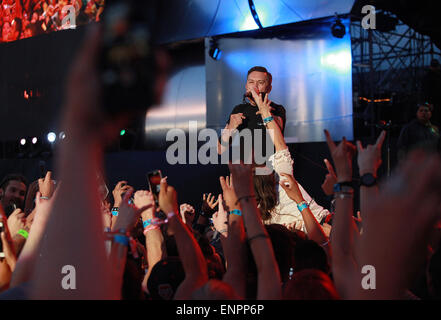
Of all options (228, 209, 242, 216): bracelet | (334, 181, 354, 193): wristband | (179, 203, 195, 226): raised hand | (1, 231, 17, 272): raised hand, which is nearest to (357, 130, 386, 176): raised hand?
(334, 181, 354, 193): wristband

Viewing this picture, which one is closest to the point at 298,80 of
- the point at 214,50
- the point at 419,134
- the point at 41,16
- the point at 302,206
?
the point at 214,50

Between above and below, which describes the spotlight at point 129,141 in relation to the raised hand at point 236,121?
above

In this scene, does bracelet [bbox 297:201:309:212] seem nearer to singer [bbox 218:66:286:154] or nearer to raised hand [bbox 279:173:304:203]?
raised hand [bbox 279:173:304:203]

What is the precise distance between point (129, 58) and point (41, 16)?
929cm

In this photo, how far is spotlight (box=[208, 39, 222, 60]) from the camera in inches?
320

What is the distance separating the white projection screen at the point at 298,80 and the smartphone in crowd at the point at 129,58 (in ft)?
20.4

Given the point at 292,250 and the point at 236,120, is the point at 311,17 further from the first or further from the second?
the point at 292,250

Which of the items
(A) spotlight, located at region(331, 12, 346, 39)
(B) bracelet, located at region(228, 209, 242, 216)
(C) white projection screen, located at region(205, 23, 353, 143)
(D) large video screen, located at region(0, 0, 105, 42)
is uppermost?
(D) large video screen, located at region(0, 0, 105, 42)

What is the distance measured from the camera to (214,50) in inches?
320

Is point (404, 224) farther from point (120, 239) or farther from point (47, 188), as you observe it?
point (47, 188)

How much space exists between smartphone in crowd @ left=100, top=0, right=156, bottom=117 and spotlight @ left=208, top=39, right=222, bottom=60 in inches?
292

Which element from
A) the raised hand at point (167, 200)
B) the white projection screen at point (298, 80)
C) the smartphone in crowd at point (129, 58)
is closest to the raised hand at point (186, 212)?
the raised hand at point (167, 200)

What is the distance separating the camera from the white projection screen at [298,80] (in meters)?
6.88

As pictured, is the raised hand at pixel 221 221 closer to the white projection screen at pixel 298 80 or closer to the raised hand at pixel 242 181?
the raised hand at pixel 242 181
